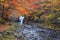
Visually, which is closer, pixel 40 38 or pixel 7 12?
pixel 7 12

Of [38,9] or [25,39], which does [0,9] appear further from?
[38,9]

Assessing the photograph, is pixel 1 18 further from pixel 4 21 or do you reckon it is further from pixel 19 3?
pixel 19 3

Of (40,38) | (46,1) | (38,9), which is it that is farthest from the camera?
(38,9)

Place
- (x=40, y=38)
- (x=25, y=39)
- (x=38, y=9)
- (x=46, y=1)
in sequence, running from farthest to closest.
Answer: (x=38, y=9), (x=46, y=1), (x=40, y=38), (x=25, y=39)

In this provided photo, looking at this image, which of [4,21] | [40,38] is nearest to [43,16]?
[40,38]

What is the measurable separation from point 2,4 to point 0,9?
1.64 ft

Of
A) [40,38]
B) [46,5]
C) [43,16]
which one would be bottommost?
[40,38]

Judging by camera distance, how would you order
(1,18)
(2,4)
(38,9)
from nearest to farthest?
(2,4) → (1,18) → (38,9)

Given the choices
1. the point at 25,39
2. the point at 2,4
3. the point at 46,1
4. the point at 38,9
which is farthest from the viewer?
the point at 38,9

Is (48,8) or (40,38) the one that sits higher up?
(48,8)

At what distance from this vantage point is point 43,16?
1855 cm

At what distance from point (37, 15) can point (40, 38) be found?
7.42 m

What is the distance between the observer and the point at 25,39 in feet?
37.4

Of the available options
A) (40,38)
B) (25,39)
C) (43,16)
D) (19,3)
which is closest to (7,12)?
(19,3)
